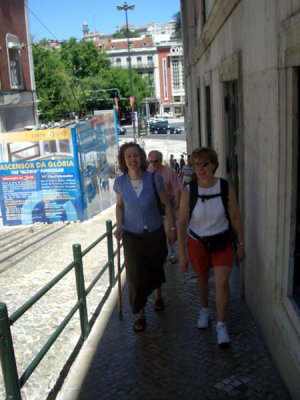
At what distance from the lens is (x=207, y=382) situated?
361 cm

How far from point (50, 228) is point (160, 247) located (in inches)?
397

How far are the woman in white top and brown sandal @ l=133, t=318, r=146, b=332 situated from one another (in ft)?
2.59

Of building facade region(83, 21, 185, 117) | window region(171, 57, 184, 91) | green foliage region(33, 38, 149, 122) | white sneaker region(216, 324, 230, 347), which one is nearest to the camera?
white sneaker region(216, 324, 230, 347)

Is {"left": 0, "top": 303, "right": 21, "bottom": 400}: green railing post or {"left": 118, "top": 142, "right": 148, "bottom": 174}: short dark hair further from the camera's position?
{"left": 118, "top": 142, "right": 148, "bottom": 174}: short dark hair

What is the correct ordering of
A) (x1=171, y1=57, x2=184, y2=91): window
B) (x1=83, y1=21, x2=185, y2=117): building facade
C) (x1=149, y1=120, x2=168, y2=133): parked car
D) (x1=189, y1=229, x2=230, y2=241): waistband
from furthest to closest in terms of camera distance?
(x1=171, y1=57, x2=184, y2=91): window → (x1=83, y1=21, x2=185, y2=117): building facade → (x1=149, y1=120, x2=168, y2=133): parked car → (x1=189, y1=229, x2=230, y2=241): waistband

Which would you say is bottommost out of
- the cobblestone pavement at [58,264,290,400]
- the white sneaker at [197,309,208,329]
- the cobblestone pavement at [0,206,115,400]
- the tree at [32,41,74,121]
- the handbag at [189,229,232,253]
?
the cobblestone pavement at [0,206,115,400]

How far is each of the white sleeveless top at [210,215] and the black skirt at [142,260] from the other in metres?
0.55

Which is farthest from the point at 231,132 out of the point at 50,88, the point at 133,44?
the point at 133,44

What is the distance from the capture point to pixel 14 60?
25.9 metres

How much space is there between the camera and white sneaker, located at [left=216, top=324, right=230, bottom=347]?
4.04 m

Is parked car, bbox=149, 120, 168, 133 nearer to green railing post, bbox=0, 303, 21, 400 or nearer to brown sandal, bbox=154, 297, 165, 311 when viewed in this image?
brown sandal, bbox=154, 297, 165, 311

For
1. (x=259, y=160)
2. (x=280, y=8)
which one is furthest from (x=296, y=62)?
(x=259, y=160)

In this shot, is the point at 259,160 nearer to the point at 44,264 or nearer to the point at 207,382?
the point at 207,382

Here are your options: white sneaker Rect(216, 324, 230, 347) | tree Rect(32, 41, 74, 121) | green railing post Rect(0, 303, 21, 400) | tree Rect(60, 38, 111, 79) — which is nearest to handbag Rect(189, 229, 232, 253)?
white sneaker Rect(216, 324, 230, 347)
